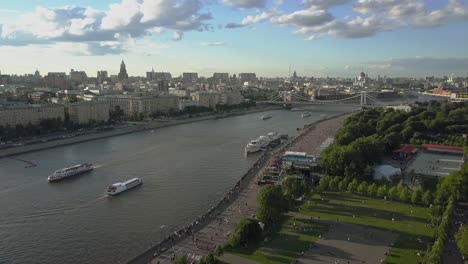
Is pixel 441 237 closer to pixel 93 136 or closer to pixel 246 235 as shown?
pixel 246 235

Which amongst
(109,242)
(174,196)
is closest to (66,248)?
(109,242)

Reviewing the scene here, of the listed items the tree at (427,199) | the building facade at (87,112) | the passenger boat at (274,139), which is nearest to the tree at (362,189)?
the tree at (427,199)

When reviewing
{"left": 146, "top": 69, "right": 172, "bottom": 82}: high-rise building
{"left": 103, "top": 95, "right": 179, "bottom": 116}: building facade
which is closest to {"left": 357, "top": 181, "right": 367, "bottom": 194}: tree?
{"left": 103, "top": 95, "right": 179, "bottom": 116}: building facade

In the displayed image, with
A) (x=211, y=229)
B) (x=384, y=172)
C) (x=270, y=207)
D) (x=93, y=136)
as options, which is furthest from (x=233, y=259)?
(x=93, y=136)

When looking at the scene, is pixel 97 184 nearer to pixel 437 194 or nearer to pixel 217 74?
pixel 437 194

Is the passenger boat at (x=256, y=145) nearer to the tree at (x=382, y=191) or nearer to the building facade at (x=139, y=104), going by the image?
the tree at (x=382, y=191)
